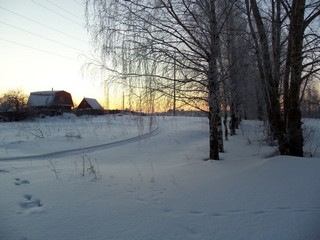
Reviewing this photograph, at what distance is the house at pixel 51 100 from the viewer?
55.1 meters

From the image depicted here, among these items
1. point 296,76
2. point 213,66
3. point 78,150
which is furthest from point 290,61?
point 78,150

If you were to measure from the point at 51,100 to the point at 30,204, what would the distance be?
55.5 m

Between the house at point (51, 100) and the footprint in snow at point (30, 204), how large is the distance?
169 ft

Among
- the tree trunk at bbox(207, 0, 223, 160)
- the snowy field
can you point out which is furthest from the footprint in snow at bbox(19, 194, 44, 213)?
the tree trunk at bbox(207, 0, 223, 160)

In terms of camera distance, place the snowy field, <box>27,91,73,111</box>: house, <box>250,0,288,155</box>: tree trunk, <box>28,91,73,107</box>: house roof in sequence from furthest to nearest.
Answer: <box>28,91,73,107</box>: house roof, <box>27,91,73,111</box>: house, <box>250,0,288,155</box>: tree trunk, the snowy field

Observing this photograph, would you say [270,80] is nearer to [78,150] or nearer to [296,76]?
[296,76]

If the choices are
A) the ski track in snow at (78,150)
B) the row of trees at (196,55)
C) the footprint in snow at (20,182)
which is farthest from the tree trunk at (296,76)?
the ski track in snow at (78,150)

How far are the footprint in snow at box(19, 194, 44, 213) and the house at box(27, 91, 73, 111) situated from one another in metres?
51.4

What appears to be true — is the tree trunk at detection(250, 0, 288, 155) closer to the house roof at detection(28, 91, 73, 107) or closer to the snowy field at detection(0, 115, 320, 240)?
the snowy field at detection(0, 115, 320, 240)

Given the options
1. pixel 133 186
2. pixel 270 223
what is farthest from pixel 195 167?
pixel 270 223

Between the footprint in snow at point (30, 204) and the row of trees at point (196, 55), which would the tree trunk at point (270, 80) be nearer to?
the row of trees at point (196, 55)

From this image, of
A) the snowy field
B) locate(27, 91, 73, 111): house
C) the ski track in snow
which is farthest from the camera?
locate(27, 91, 73, 111): house

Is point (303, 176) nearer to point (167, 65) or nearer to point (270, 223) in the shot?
point (270, 223)

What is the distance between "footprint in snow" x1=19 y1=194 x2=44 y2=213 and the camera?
4305mm
